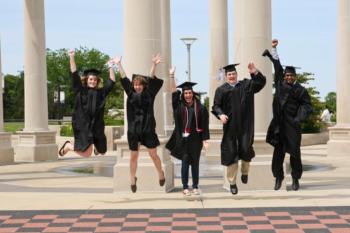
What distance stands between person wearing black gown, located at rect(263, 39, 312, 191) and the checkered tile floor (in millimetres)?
2113

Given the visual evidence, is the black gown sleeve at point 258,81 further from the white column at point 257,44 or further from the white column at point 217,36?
the white column at point 217,36

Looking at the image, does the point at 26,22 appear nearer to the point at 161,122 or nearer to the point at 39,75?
the point at 39,75

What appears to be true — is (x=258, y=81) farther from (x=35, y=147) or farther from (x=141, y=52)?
(x=35, y=147)

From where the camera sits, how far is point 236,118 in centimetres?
975

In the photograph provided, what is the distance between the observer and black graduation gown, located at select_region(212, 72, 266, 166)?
9711 millimetres

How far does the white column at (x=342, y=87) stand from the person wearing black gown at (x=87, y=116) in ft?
49.5

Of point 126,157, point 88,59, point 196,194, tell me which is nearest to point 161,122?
point 126,157

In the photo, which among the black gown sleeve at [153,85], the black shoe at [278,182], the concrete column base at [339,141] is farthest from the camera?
the concrete column base at [339,141]

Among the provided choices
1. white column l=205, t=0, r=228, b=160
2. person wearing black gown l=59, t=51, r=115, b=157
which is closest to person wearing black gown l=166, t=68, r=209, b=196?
person wearing black gown l=59, t=51, r=115, b=157

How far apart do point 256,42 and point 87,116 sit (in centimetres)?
390

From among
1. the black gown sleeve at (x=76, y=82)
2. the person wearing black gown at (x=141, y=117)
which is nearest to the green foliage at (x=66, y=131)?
the person wearing black gown at (x=141, y=117)

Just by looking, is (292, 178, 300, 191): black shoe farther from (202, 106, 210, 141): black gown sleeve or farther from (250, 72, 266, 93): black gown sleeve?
(250, 72, 266, 93): black gown sleeve

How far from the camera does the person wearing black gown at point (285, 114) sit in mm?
10711

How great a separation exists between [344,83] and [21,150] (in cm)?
1260
